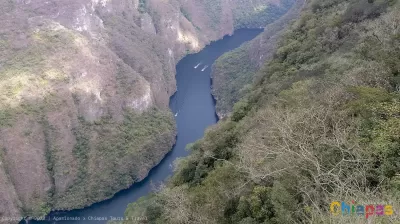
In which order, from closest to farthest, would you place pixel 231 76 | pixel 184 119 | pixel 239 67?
1. pixel 184 119
2. pixel 231 76
3. pixel 239 67

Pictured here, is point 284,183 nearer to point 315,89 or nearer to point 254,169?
point 254,169

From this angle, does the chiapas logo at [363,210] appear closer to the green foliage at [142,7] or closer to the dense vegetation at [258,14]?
the green foliage at [142,7]

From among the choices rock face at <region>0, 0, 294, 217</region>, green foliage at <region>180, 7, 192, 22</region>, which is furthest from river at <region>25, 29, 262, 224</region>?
green foliage at <region>180, 7, 192, 22</region>

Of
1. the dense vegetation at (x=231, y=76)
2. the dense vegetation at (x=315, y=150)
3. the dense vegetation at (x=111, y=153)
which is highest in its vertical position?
the dense vegetation at (x=315, y=150)

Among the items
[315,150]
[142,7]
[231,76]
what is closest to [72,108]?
[231,76]

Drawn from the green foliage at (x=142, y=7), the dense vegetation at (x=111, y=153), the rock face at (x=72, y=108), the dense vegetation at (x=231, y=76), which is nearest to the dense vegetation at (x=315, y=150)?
the dense vegetation at (x=111, y=153)

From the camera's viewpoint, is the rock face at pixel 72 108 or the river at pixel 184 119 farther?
the rock face at pixel 72 108

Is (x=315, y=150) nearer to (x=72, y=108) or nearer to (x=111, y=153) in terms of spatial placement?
(x=111, y=153)

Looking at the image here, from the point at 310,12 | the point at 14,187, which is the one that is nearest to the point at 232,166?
the point at 310,12
